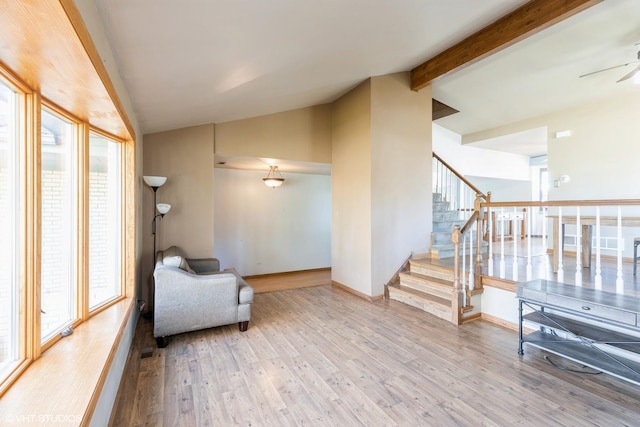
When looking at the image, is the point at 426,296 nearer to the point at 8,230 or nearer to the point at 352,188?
the point at 352,188

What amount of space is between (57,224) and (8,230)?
23.1 inches

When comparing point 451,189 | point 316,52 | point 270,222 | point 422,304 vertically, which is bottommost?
point 422,304

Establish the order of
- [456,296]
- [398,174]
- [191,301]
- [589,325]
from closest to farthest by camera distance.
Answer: [589,325]
[191,301]
[456,296]
[398,174]

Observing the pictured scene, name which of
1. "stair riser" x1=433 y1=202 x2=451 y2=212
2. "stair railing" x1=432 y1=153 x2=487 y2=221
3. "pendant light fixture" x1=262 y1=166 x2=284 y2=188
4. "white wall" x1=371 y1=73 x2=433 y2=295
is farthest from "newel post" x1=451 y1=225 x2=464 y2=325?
"pendant light fixture" x1=262 y1=166 x2=284 y2=188

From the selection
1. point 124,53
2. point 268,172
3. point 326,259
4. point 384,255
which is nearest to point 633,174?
point 384,255

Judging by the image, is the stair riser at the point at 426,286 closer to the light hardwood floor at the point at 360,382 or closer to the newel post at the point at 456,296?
the newel post at the point at 456,296

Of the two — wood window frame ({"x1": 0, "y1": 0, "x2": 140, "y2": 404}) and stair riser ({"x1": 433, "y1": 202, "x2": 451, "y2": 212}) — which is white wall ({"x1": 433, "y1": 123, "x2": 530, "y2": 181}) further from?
wood window frame ({"x1": 0, "y1": 0, "x2": 140, "y2": 404})

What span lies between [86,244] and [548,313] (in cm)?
441

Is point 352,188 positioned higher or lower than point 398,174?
lower

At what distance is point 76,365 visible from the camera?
1603mm

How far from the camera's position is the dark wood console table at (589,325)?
7.06ft

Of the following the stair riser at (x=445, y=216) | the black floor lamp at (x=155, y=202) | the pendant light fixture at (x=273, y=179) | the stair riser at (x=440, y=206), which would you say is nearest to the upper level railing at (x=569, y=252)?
the stair riser at (x=445, y=216)

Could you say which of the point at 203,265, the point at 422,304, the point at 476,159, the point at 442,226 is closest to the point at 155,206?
the point at 203,265
